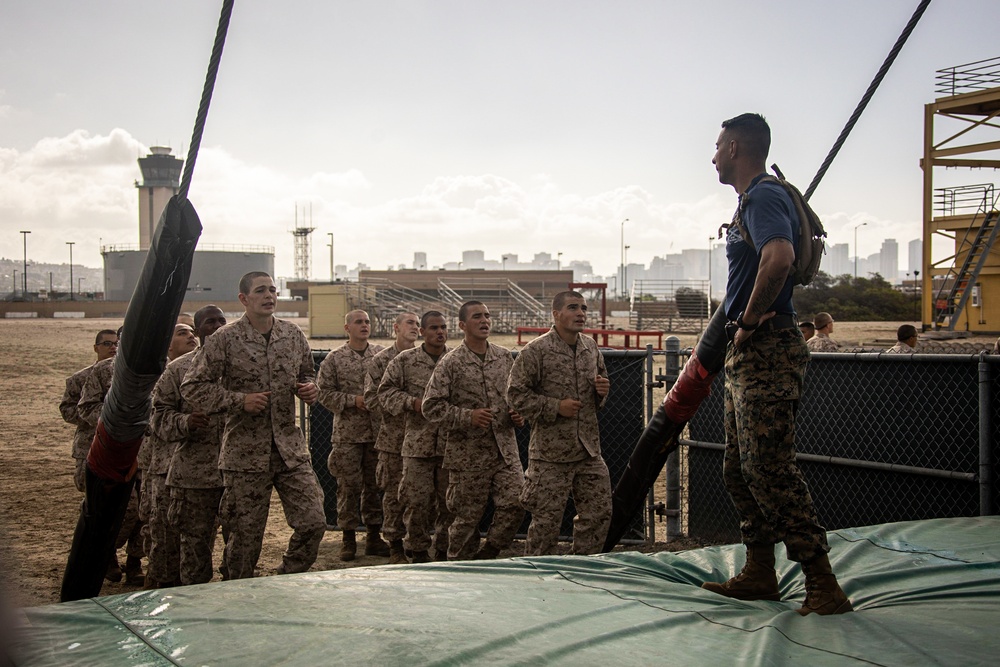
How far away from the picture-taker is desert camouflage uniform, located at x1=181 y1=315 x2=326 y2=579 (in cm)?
545

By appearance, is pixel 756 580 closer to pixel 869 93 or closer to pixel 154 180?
pixel 869 93

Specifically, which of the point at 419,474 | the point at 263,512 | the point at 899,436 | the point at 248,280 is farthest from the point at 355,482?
the point at 899,436

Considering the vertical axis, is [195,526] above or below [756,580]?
below

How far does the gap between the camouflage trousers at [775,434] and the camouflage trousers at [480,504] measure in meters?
2.82

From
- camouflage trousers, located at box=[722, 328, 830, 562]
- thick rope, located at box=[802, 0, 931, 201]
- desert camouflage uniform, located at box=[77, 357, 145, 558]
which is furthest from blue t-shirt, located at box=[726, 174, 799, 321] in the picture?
desert camouflage uniform, located at box=[77, 357, 145, 558]

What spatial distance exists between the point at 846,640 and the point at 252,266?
95.6 m

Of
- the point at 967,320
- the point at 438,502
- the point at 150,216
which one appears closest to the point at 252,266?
the point at 150,216

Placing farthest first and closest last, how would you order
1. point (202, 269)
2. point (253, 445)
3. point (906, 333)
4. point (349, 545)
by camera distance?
1. point (202, 269)
2. point (906, 333)
3. point (349, 545)
4. point (253, 445)

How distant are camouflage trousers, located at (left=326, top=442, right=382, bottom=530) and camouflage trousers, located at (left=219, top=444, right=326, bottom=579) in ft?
7.57

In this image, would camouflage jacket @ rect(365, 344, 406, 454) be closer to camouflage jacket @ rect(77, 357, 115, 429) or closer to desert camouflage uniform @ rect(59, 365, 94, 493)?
camouflage jacket @ rect(77, 357, 115, 429)

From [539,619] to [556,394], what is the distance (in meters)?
2.94

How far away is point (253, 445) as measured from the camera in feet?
18.0

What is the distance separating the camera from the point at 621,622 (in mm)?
3314

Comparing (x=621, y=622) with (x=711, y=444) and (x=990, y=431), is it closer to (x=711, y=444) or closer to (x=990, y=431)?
(x=990, y=431)
